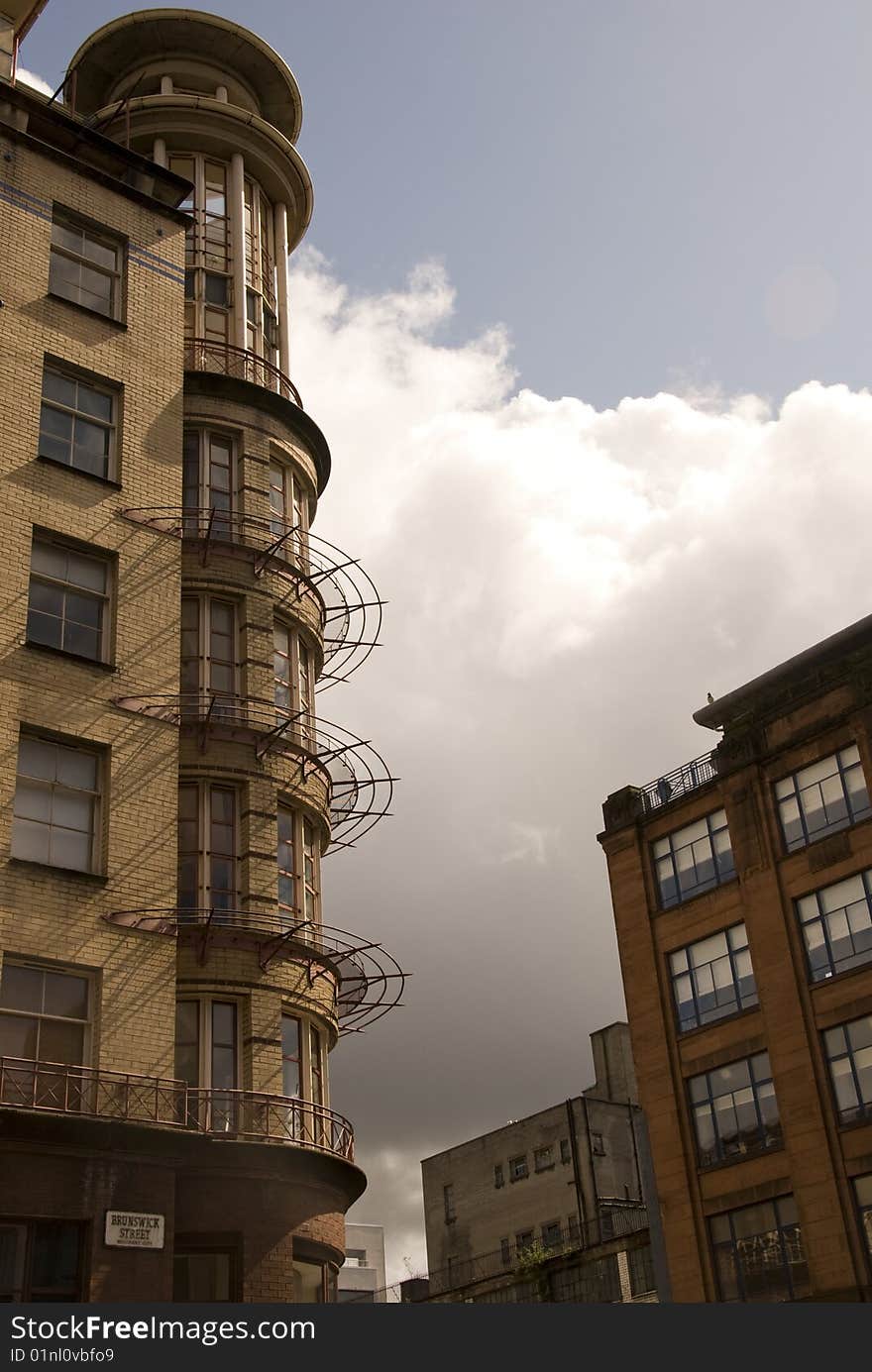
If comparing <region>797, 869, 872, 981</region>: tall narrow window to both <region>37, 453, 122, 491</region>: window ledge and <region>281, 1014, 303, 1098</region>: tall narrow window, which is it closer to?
<region>281, 1014, 303, 1098</region>: tall narrow window

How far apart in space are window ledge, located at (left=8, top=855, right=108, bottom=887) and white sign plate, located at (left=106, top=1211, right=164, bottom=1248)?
5566 millimetres

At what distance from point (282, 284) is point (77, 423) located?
10614 millimetres

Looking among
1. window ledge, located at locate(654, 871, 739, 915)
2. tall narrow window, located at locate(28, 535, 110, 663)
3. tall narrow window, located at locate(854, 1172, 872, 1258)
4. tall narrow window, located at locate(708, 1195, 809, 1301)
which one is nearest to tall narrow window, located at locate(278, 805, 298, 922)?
tall narrow window, located at locate(28, 535, 110, 663)

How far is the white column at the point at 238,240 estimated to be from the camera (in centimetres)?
3566

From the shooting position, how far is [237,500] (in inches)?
1267

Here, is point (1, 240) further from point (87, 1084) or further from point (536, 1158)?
point (536, 1158)

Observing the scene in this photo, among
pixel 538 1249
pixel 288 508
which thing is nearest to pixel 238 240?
pixel 288 508

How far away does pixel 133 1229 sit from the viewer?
2231 centimetres

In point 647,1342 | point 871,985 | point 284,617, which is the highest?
point 284,617

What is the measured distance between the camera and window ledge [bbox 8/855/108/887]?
2433 centimetres

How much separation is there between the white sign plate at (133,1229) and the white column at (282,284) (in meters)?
21.2

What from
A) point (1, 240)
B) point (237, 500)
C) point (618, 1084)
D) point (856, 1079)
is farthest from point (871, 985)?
point (618, 1084)

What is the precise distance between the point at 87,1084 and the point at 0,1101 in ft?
4.78

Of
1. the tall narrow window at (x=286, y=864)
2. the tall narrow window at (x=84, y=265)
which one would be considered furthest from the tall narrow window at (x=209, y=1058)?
the tall narrow window at (x=84, y=265)
